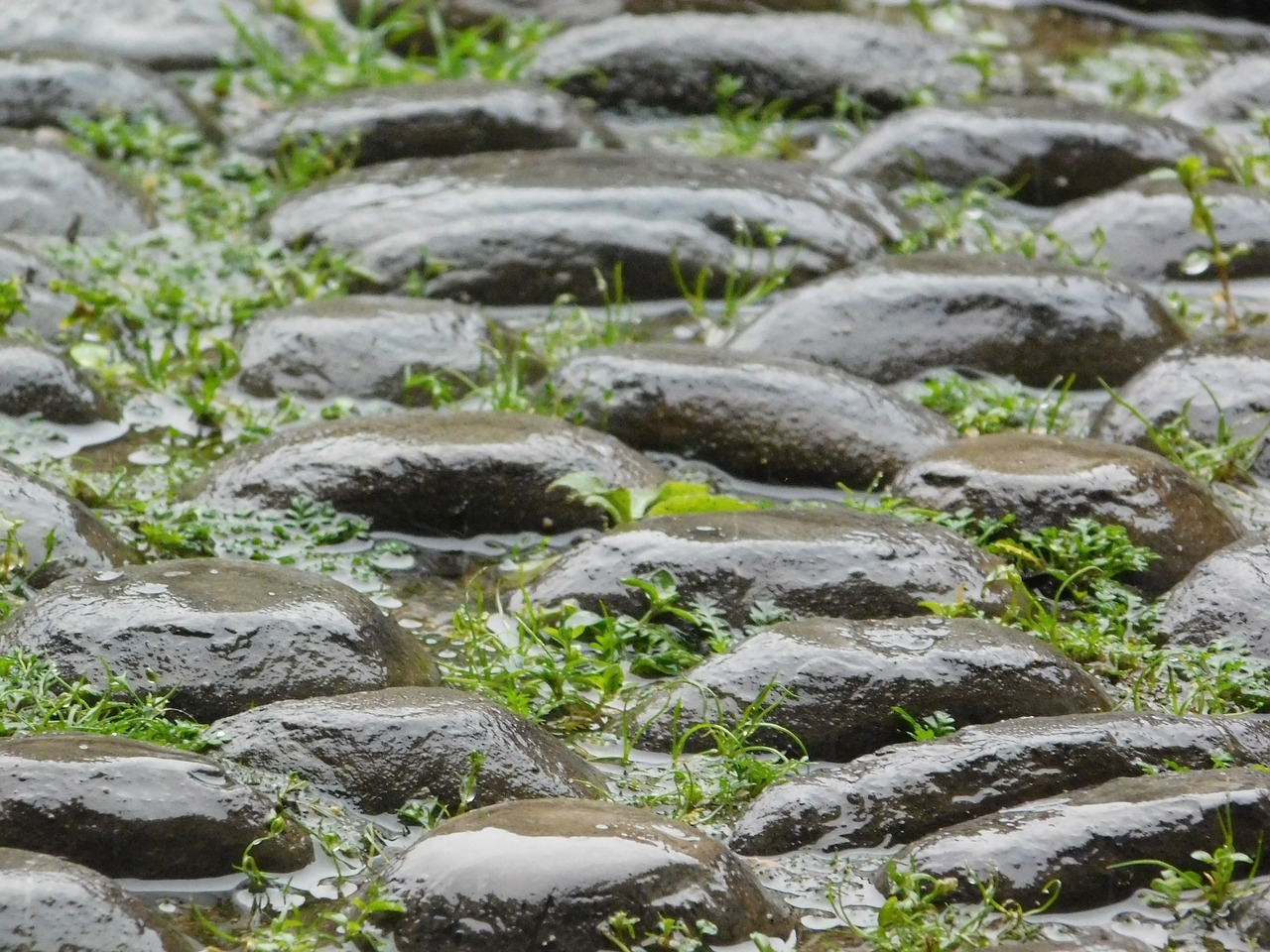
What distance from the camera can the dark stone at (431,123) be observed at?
694 centimetres

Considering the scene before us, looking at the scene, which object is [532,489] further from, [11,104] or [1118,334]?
[11,104]

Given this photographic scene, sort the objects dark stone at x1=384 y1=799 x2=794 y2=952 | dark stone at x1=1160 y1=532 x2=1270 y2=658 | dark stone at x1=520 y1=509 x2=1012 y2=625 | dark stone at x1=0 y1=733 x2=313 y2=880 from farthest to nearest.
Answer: dark stone at x1=520 y1=509 x2=1012 y2=625, dark stone at x1=1160 y1=532 x2=1270 y2=658, dark stone at x1=0 y1=733 x2=313 y2=880, dark stone at x1=384 y1=799 x2=794 y2=952

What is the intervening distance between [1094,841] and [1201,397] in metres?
2.19

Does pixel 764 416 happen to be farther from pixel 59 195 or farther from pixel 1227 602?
pixel 59 195

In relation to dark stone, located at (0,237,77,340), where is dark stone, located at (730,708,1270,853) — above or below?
below

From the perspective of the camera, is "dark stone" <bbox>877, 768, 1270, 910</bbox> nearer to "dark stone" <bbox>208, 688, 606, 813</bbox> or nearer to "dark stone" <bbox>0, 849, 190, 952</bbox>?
"dark stone" <bbox>208, 688, 606, 813</bbox>

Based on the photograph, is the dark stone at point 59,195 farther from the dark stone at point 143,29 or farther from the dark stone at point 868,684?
the dark stone at point 868,684

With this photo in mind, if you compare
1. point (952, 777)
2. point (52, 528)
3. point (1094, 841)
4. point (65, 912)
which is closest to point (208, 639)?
point (52, 528)

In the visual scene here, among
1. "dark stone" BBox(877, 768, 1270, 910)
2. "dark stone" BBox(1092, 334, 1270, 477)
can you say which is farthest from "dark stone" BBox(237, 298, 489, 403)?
"dark stone" BBox(877, 768, 1270, 910)

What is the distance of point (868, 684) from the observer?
372 cm

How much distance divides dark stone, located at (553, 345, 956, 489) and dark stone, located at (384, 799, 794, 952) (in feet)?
6.48

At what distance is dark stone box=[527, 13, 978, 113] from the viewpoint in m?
7.72

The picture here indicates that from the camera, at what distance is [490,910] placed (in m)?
2.97

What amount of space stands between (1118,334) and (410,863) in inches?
130
